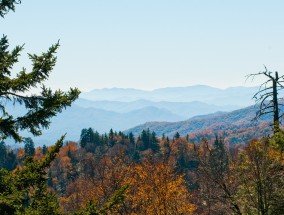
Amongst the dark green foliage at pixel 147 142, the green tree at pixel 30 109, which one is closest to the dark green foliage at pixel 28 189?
the green tree at pixel 30 109

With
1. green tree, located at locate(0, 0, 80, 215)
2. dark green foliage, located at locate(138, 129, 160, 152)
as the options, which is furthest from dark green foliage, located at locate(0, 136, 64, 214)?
dark green foliage, located at locate(138, 129, 160, 152)

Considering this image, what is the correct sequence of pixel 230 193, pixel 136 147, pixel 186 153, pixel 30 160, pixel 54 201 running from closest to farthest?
pixel 54 201, pixel 30 160, pixel 230 193, pixel 186 153, pixel 136 147

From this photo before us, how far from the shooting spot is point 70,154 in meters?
184

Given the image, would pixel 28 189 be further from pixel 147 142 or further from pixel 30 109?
pixel 147 142

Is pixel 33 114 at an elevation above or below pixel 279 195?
above

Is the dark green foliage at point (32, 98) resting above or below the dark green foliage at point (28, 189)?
above

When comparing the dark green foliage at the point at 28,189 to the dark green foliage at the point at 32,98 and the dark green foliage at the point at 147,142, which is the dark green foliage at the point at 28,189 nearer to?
the dark green foliage at the point at 32,98

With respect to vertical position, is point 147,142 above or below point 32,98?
below

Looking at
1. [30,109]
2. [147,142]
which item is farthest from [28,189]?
[147,142]

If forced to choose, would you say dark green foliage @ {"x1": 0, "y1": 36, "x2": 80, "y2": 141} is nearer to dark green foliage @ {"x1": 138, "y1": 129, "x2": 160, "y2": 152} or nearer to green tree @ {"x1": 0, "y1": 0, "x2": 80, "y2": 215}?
green tree @ {"x1": 0, "y1": 0, "x2": 80, "y2": 215}

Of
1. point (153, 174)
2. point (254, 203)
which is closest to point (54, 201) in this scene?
point (254, 203)

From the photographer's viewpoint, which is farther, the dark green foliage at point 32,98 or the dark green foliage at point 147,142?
the dark green foliage at point 147,142

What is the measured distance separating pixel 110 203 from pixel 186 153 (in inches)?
6617

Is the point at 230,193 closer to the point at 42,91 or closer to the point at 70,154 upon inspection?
the point at 42,91
